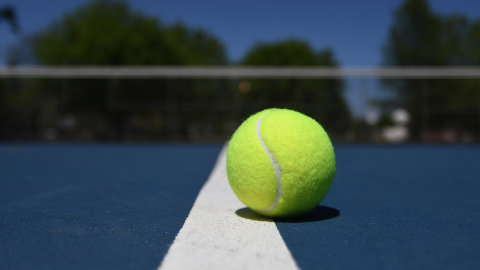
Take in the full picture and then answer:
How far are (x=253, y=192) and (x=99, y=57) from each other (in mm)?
23429

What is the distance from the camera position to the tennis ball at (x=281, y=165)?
8.31ft

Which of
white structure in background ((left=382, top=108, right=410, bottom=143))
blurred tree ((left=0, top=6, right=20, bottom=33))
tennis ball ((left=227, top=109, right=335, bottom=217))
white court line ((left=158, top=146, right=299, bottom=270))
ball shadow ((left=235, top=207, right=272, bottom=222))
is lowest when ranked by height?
white structure in background ((left=382, top=108, right=410, bottom=143))

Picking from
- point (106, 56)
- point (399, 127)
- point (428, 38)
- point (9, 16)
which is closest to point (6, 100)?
point (9, 16)

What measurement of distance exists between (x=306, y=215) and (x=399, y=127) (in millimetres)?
13645

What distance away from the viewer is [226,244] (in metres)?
2.05

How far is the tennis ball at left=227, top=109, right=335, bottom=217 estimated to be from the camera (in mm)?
2533

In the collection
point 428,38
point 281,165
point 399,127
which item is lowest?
point 399,127

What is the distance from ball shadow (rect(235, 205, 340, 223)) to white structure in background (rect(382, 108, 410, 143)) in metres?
12.8

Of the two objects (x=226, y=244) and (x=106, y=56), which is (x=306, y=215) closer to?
(x=226, y=244)

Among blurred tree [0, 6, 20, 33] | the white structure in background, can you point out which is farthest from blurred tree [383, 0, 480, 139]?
blurred tree [0, 6, 20, 33]

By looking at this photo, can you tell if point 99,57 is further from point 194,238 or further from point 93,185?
point 194,238

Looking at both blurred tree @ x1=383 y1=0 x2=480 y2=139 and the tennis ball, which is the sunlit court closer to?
the tennis ball

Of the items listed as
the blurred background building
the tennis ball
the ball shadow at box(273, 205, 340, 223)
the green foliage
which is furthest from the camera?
the green foliage

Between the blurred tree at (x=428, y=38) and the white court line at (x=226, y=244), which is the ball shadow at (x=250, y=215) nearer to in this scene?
the white court line at (x=226, y=244)
